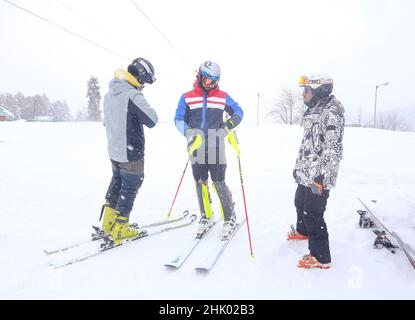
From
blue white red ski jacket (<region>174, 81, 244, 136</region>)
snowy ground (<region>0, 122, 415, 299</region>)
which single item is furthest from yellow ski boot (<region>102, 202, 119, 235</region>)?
blue white red ski jacket (<region>174, 81, 244, 136</region>)

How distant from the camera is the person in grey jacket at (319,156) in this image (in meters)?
3.00

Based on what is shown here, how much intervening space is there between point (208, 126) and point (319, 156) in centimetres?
155

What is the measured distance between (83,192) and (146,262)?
12.9ft

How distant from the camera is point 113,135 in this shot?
3.80 metres

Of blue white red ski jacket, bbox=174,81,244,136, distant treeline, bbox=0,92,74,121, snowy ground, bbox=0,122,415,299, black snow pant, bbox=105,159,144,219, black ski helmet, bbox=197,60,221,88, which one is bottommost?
snowy ground, bbox=0,122,415,299

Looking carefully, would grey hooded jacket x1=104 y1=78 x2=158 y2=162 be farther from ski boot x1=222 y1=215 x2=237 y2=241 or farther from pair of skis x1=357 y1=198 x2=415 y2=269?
pair of skis x1=357 y1=198 x2=415 y2=269

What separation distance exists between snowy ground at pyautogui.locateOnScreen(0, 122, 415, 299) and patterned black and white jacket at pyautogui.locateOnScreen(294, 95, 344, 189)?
1.00 metres

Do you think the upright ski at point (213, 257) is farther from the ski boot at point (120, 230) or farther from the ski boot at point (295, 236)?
the ski boot at point (120, 230)

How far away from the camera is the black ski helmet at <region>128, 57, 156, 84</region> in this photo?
3.81m

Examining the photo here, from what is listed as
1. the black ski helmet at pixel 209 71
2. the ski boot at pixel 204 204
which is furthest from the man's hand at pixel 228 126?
the ski boot at pixel 204 204

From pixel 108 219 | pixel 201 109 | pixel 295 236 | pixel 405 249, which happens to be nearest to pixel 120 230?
pixel 108 219

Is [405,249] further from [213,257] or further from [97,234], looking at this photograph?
[97,234]

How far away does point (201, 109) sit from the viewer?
4027 mm

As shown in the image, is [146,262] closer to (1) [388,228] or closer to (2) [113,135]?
(2) [113,135]
